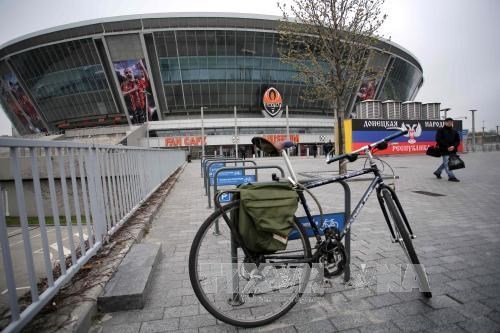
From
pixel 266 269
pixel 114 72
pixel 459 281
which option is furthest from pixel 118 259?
pixel 114 72

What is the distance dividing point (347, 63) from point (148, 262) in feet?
28.3

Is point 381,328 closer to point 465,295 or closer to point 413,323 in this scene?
point 413,323

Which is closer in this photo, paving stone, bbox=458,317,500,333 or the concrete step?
paving stone, bbox=458,317,500,333

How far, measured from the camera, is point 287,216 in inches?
77.9

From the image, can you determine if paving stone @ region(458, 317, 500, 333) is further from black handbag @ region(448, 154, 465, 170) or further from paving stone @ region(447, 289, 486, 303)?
black handbag @ region(448, 154, 465, 170)

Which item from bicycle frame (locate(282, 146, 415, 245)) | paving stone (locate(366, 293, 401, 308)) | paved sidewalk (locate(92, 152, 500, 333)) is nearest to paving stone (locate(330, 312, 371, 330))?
paved sidewalk (locate(92, 152, 500, 333))

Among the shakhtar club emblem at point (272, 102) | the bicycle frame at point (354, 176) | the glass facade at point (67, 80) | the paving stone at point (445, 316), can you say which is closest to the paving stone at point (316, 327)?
→ the bicycle frame at point (354, 176)

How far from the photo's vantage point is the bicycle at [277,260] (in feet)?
6.73

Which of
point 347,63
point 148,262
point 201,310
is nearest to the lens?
point 201,310

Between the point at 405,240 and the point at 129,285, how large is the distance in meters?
2.41

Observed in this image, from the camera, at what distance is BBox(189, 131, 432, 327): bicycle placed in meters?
2.05

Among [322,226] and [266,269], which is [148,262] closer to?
[266,269]

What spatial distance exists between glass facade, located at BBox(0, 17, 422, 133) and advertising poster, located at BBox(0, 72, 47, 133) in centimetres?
131

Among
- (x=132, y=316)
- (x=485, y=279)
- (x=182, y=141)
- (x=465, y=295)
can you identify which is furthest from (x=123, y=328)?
(x=182, y=141)
